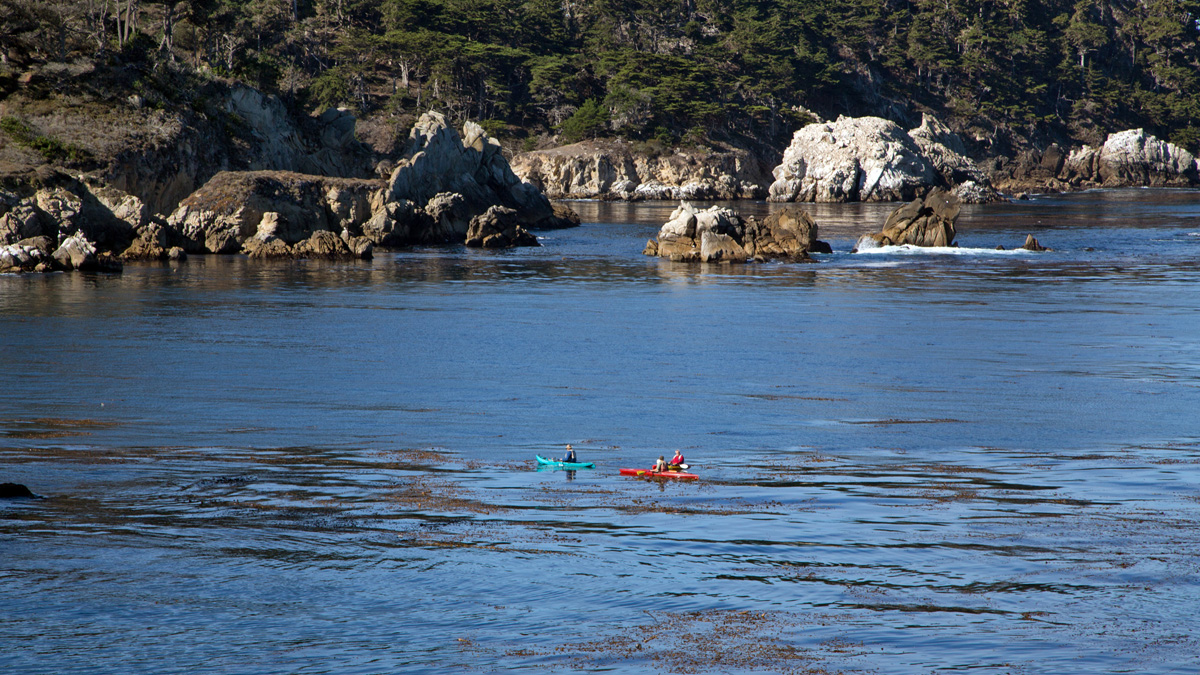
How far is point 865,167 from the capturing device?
393ft

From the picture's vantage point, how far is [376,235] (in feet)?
198

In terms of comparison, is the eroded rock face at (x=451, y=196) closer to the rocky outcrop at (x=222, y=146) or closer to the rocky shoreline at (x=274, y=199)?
the rocky shoreline at (x=274, y=199)

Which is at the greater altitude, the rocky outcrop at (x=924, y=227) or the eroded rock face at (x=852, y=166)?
the eroded rock face at (x=852, y=166)

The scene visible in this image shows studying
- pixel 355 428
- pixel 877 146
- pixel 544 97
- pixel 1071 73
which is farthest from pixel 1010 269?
pixel 1071 73

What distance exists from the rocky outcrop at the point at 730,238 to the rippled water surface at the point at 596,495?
22.0 metres

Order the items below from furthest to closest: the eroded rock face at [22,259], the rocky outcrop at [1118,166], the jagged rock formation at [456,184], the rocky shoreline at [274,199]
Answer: the rocky outcrop at [1118,166] → the jagged rock formation at [456,184] → the rocky shoreline at [274,199] → the eroded rock face at [22,259]

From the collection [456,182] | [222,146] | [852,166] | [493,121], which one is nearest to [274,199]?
[222,146]

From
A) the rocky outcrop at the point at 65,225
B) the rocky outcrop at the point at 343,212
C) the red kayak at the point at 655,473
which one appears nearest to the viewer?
the red kayak at the point at 655,473

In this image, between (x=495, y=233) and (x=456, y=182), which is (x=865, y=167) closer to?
(x=456, y=182)

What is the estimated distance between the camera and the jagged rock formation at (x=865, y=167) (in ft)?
391

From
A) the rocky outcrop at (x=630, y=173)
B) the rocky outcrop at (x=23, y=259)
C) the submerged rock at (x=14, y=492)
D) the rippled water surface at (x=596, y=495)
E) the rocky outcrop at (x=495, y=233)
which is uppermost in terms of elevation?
the rocky outcrop at (x=630, y=173)

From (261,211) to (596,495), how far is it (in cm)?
4744

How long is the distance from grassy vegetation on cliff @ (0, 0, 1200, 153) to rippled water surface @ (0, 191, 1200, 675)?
64419mm

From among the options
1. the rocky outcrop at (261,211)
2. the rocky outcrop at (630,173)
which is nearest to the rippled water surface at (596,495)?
the rocky outcrop at (261,211)
